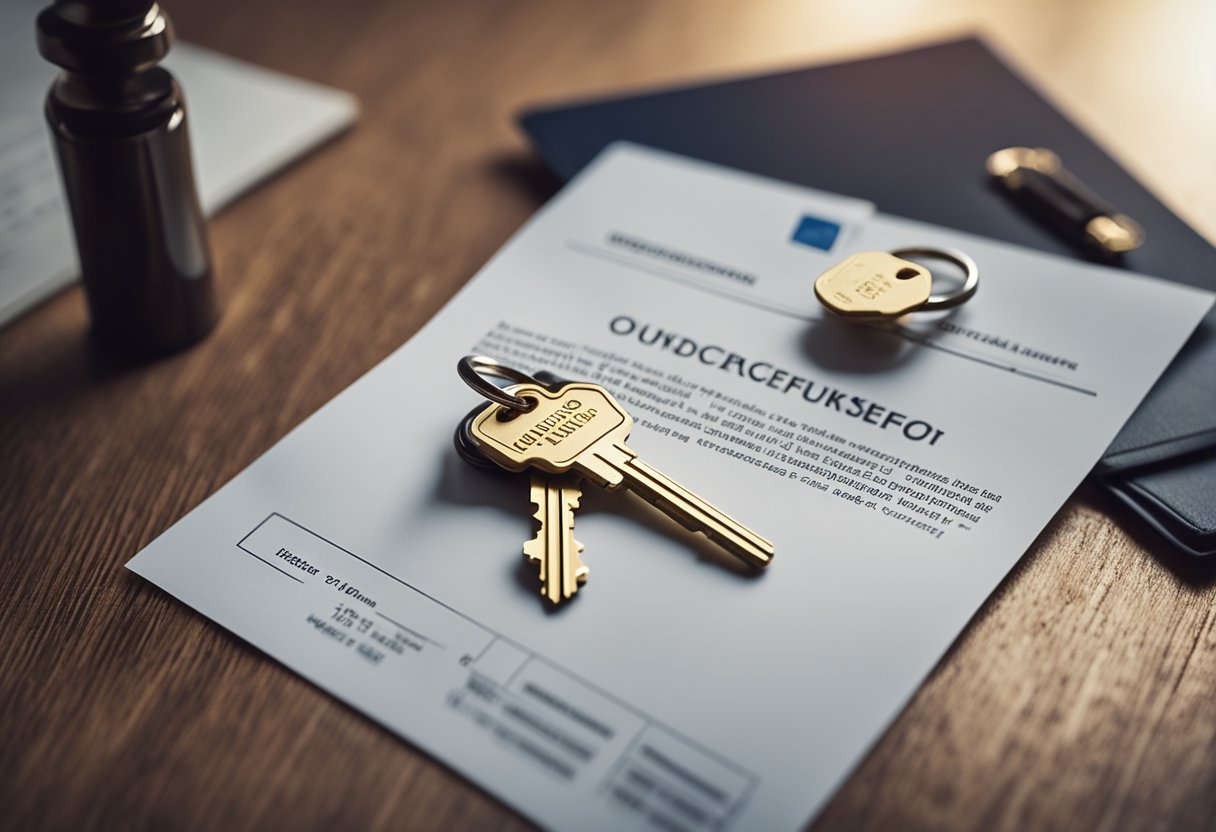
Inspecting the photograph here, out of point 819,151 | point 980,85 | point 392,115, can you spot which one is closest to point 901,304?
point 819,151

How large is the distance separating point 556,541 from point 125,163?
1.02 feet

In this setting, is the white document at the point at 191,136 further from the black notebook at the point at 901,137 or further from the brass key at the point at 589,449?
the brass key at the point at 589,449

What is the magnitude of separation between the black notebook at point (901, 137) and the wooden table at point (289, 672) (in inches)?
2.7

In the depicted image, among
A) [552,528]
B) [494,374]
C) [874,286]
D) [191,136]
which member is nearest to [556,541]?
[552,528]

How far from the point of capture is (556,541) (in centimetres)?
54

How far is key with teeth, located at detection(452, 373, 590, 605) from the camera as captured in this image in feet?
1.70

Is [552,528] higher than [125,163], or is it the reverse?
[125,163]

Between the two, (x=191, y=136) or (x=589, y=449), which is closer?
(x=589, y=449)

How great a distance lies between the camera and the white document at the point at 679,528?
47 cm

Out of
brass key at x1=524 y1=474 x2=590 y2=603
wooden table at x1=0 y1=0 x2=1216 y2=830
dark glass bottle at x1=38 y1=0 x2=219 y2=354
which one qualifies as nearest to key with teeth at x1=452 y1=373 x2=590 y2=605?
brass key at x1=524 y1=474 x2=590 y2=603

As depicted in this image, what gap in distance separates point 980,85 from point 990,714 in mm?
614

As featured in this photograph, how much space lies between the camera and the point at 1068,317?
672mm

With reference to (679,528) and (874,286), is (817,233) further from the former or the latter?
(679,528)

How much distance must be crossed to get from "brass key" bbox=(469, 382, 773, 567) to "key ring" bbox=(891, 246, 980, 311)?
0.69 ft
